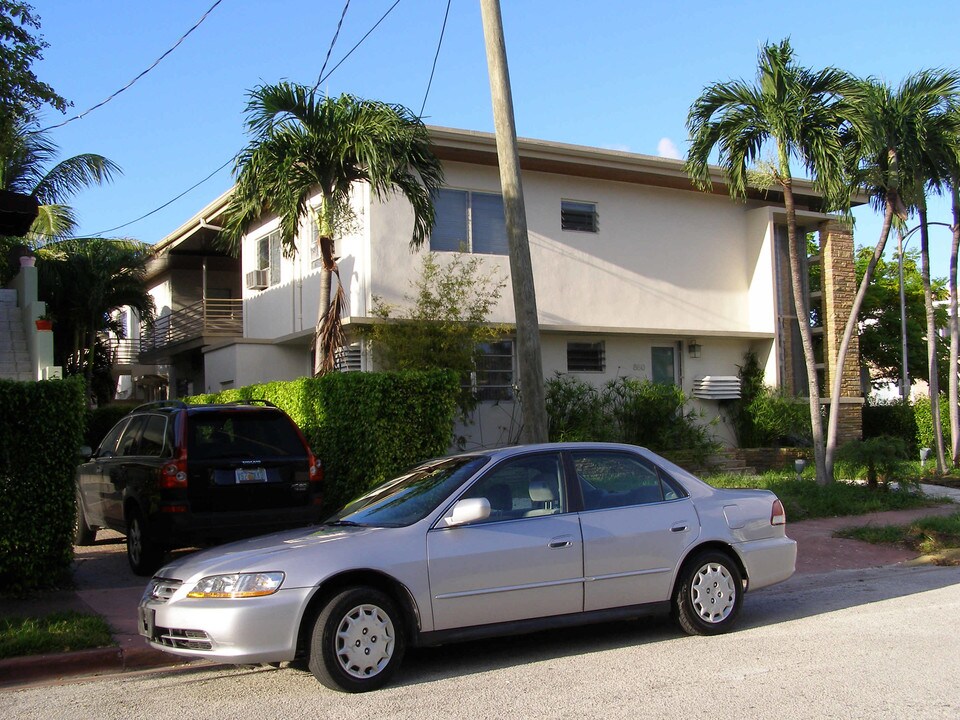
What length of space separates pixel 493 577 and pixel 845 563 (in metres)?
6.20

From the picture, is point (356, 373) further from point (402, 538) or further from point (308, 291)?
point (308, 291)

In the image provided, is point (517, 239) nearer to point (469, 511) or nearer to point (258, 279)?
point (469, 511)

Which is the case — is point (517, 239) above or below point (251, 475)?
above

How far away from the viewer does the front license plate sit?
6.36m

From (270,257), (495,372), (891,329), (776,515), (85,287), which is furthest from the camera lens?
(891,329)

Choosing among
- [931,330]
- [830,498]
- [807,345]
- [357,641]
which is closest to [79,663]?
[357,641]

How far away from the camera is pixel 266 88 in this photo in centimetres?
1319

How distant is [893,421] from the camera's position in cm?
2517

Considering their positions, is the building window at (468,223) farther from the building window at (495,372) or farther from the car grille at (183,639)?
the car grille at (183,639)

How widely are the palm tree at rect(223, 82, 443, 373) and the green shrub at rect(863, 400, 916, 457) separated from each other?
1618cm

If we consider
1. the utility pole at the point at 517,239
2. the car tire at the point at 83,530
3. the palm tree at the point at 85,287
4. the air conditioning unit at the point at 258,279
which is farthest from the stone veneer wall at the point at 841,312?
the palm tree at the point at 85,287

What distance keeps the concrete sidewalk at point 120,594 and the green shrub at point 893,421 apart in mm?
10324

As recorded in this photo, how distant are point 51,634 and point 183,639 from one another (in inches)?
67.7

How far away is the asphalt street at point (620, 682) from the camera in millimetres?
5648
